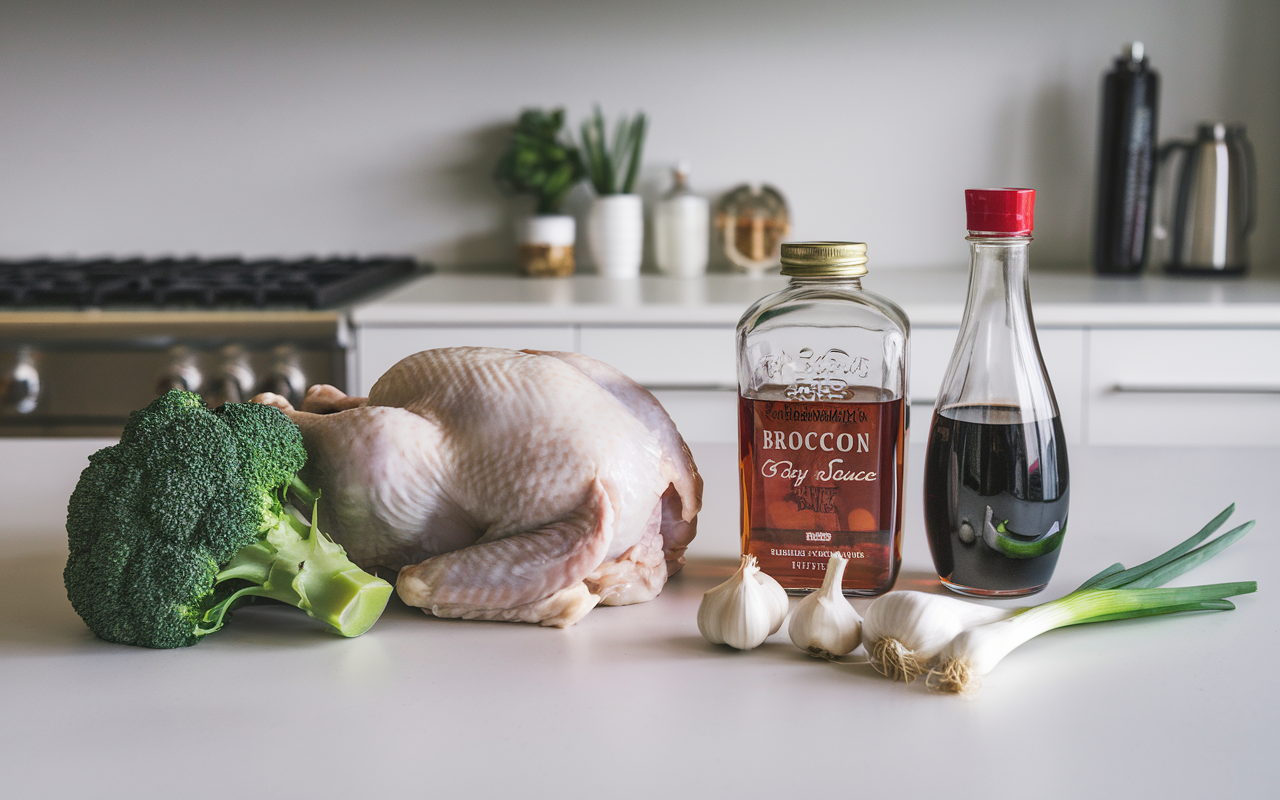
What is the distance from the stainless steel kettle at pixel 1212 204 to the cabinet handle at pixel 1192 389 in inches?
21.0

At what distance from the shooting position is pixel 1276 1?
7.79 feet

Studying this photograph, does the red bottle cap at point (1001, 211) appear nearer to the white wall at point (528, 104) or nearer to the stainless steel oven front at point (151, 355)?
the stainless steel oven front at point (151, 355)

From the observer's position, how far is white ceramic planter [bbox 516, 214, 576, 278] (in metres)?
2.34

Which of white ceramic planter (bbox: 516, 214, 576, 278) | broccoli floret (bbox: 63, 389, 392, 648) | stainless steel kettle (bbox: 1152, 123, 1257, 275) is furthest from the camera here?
white ceramic planter (bbox: 516, 214, 576, 278)

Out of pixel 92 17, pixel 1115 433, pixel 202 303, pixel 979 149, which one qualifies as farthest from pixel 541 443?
pixel 92 17

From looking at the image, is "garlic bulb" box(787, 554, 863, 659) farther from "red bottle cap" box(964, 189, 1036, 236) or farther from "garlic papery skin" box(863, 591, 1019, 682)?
"red bottle cap" box(964, 189, 1036, 236)

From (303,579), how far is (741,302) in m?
1.38

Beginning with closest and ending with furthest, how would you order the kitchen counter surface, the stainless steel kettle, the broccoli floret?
the kitchen counter surface, the broccoli floret, the stainless steel kettle

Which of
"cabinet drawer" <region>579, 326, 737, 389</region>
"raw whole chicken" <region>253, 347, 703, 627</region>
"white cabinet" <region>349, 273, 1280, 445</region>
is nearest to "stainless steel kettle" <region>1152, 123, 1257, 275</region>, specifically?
"white cabinet" <region>349, 273, 1280, 445</region>

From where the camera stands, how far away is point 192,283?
190cm

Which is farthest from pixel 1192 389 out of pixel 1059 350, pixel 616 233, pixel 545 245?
pixel 545 245

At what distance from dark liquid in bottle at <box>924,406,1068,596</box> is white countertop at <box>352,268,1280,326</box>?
1046 mm

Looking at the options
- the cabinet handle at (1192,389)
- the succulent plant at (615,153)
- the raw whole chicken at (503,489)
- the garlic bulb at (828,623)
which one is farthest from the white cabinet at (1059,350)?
the garlic bulb at (828,623)

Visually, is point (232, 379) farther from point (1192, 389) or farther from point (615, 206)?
point (1192, 389)
